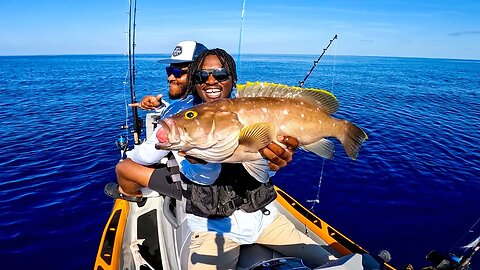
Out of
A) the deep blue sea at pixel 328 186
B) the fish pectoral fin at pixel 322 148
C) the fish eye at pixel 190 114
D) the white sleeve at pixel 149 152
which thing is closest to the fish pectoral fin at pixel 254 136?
the fish eye at pixel 190 114

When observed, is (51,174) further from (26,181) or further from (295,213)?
(295,213)

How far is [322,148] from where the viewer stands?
3488 millimetres

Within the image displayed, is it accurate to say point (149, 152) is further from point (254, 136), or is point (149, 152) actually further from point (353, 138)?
point (353, 138)

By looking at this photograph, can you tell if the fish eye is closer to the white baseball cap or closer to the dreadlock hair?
the dreadlock hair

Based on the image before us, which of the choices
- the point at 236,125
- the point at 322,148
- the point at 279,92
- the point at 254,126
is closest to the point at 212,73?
the point at 279,92

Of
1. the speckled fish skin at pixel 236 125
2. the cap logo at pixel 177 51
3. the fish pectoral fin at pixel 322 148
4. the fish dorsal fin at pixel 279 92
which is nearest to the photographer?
the speckled fish skin at pixel 236 125

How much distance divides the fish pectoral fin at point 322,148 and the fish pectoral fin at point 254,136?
2.42 ft

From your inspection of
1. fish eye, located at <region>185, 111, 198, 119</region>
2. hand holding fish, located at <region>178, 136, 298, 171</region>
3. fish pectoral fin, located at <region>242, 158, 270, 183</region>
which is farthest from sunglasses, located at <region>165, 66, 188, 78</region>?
fish pectoral fin, located at <region>242, 158, 270, 183</region>

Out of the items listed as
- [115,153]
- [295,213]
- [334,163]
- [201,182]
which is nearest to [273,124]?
[201,182]

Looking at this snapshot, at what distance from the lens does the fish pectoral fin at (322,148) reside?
3.45 meters

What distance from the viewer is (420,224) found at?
29.3 ft

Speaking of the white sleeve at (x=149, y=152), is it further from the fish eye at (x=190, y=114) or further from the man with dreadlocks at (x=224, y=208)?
the fish eye at (x=190, y=114)

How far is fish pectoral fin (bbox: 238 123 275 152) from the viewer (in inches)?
111

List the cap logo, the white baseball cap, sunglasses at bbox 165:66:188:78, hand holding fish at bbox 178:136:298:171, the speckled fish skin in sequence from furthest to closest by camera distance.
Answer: sunglasses at bbox 165:66:188:78 < the cap logo < the white baseball cap < hand holding fish at bbox 178:136:298:171 < the speckled fish skin
